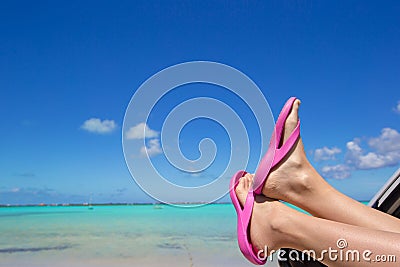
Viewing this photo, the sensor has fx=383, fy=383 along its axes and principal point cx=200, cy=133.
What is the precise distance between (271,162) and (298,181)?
0.13 meters

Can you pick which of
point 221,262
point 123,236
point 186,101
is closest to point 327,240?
point 186,101

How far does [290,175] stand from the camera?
4.62 feet

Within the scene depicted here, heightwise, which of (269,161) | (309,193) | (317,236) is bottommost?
(317,236)

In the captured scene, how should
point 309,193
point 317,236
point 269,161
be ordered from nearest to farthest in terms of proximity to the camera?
point 317,236, point 309,193, point 269,161

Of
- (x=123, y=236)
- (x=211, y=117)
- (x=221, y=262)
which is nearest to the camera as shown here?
(x=211, y=117)

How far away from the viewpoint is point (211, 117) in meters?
1.73

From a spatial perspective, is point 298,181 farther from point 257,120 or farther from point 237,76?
point 237,76

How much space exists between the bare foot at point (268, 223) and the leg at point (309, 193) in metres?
0.07

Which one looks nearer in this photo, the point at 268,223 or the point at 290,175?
the point at 268,223

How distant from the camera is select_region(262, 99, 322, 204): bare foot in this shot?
1.39m

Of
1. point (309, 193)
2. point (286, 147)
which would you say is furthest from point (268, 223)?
point (286, 147)

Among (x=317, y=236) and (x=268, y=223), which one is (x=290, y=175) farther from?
(x=317, y=236)

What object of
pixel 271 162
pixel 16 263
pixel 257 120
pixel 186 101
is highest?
pixel 186 101

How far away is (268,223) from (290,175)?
26 cm
